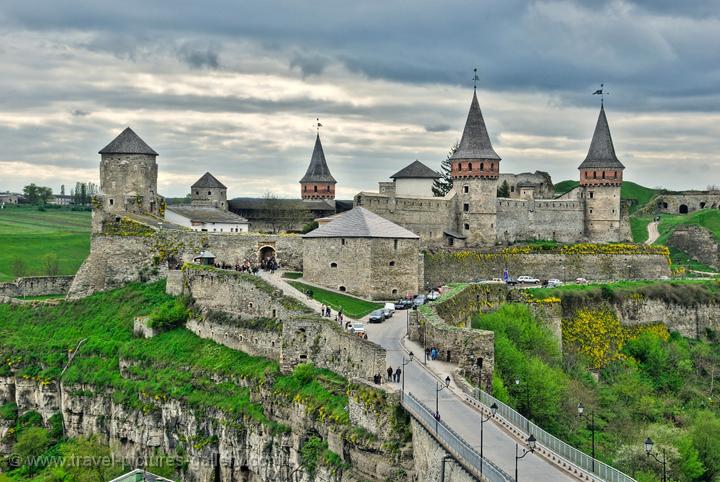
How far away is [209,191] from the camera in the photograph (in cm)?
8931

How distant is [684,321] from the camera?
72312 mm

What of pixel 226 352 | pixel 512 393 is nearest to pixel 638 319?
pixel 512 393

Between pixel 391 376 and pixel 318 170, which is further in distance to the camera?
pixel 318 170

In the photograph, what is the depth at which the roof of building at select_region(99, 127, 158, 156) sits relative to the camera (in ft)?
215

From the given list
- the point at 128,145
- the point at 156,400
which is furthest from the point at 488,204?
the point at 156,400

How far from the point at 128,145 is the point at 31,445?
72.3ft

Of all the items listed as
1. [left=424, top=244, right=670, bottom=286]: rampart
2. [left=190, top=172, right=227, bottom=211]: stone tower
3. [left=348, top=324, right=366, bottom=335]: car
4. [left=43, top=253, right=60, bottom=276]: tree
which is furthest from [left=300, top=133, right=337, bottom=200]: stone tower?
[left=348, top=324, right=366, bottom=335]: car

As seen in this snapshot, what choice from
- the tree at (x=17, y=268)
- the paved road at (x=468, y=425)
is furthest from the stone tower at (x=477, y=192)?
the tree at (x=17, y=268)

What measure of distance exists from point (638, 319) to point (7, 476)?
4291 centimetres

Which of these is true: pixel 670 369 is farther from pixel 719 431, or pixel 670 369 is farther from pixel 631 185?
pixel 631 185

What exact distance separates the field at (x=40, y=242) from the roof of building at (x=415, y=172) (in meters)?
29.6

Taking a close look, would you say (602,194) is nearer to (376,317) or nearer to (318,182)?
(318,182)

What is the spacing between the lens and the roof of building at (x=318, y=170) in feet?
323

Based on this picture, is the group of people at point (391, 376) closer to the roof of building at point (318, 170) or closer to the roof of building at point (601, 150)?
the roof of building at point (601, 150)
